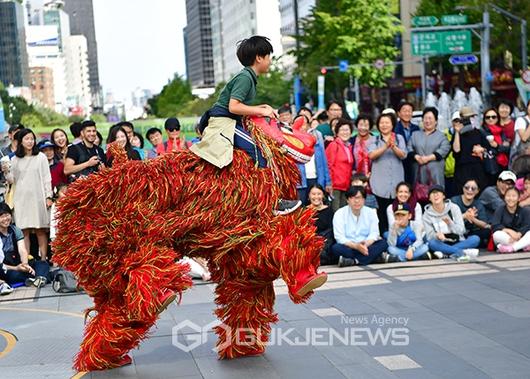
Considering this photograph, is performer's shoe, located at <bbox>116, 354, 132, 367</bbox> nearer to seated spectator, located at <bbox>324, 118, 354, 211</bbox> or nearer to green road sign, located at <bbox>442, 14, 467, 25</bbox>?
seated spectator, located at <bbox>324, 118, 354, 211</bbox>

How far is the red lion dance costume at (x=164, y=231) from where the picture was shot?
6074mm

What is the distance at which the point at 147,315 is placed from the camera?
234 inches

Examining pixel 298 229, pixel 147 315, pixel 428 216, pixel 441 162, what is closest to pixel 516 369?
pixel 298 229

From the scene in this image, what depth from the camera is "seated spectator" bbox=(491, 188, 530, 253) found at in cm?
1121

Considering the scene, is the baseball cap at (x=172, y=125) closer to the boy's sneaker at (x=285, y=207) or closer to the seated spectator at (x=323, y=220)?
the seated spectator at (x=323, y=220)

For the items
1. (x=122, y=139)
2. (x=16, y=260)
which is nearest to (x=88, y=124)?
(x=122, y=139)

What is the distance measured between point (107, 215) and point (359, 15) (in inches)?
1632

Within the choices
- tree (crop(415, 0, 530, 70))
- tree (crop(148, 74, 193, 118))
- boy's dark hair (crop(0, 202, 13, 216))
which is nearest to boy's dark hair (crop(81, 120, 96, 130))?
boy's dark hair (crop(0, 202, 13, 216))

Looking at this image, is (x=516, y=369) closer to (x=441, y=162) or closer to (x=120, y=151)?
(x=120, y=151)

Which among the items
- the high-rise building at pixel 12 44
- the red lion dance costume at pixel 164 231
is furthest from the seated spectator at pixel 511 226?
the high-rise building at pixel 12 44

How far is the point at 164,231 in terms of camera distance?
613 centimetres

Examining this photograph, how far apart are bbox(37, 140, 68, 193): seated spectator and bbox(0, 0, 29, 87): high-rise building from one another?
407 feet

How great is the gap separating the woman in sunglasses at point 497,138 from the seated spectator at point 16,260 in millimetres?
5714

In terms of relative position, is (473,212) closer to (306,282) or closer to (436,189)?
(436,189)
